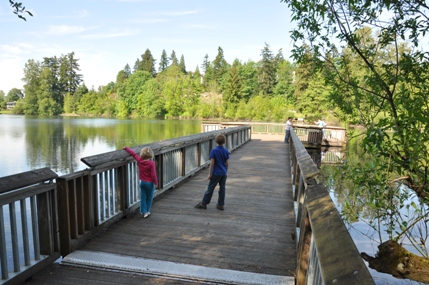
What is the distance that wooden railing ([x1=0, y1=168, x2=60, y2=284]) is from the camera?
2.94 metres

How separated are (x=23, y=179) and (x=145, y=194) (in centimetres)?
231

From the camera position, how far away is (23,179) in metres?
3.06

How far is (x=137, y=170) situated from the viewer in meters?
5.55

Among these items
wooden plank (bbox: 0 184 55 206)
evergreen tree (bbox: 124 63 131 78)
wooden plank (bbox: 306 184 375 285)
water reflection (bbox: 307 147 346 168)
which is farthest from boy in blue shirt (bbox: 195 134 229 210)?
evergreen tree (bbox: 124 63 131 78)

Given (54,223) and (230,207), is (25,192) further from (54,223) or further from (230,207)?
(230,207)

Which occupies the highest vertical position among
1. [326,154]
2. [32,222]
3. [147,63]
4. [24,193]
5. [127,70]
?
[147,63]

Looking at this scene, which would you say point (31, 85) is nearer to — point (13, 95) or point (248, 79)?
point (13, 95)

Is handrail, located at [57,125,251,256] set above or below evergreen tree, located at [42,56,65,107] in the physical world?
below

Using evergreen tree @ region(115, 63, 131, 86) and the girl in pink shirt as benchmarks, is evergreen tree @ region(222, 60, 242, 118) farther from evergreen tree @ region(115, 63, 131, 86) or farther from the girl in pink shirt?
the girl in pink shirt

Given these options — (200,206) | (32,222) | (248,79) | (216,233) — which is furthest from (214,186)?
(248,79)

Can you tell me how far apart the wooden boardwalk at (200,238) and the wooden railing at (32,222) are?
7.0 inches

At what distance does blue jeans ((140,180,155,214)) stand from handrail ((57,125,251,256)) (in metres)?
0.22

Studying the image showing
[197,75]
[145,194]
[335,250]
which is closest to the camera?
[335,250]

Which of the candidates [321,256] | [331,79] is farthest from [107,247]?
[331,79]
